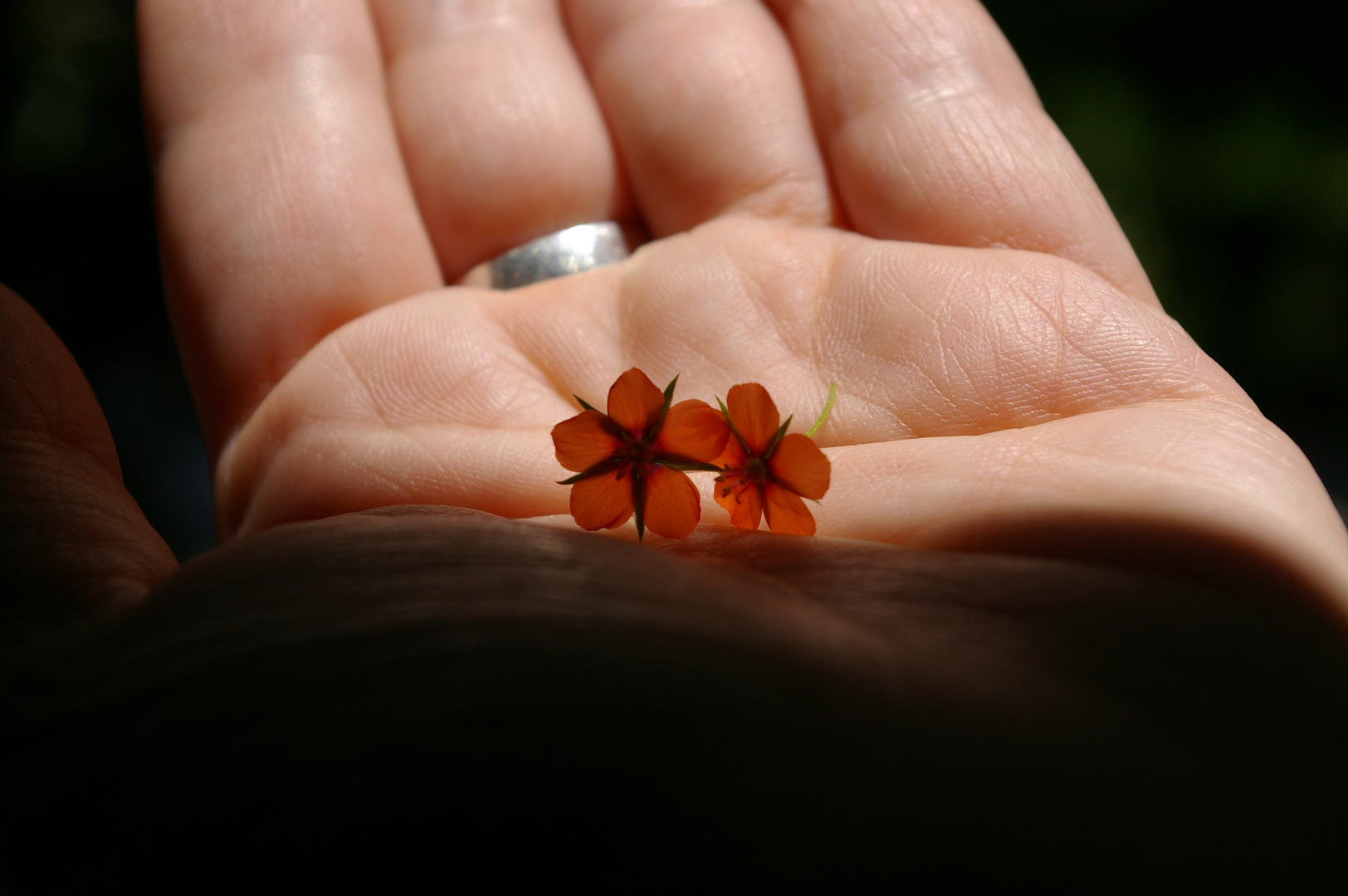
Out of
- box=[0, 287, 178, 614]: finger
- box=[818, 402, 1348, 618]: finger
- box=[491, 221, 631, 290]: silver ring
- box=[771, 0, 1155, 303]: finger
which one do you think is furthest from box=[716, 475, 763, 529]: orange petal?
box=[491, 221, 631, 290]: silver ring

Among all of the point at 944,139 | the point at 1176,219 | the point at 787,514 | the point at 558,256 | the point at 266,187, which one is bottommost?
the point at 1176,219

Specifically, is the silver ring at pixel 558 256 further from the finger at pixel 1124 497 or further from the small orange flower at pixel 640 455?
the finger at pixel 1124 497

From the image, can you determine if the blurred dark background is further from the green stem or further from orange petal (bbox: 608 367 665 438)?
orange petal (bbox: 608 367 665 438)

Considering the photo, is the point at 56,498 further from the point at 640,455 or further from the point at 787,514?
the point at 787,514

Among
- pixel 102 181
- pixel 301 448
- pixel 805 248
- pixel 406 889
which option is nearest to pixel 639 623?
pixel 406 889

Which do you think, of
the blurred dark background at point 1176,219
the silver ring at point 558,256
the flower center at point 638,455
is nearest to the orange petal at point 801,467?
the flower center at point 638,455

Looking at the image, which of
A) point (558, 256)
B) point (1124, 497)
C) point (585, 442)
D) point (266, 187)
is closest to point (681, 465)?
point (585, 442)
